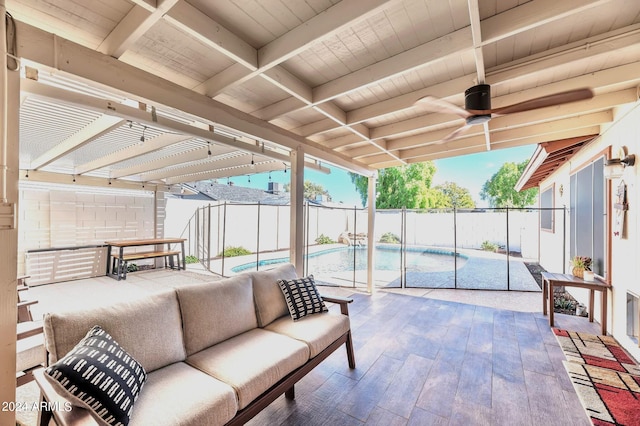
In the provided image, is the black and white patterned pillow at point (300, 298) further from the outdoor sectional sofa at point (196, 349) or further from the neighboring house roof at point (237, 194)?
the neighboring house roof at point (237, 194)

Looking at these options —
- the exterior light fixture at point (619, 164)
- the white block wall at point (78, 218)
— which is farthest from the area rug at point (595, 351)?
the white block wall at point (78, 218)

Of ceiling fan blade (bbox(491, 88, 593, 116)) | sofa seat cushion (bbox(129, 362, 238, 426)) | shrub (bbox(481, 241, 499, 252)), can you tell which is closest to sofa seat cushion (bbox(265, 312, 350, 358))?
sofa seat cushion (bbox(129, 362, 238, 426))

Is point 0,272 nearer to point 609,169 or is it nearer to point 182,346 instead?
point 182,346

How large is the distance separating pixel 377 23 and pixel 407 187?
1524 centimetres

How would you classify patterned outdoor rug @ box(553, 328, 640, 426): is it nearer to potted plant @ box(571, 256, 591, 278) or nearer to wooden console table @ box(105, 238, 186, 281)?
potted plant @ box(571, 256, 591, 278)

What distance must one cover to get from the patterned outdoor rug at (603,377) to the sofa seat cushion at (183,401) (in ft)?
8.25

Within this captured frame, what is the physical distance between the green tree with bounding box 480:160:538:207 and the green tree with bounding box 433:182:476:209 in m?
1.41

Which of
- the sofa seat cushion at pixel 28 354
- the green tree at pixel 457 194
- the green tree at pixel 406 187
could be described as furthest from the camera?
the green tree at pixel 457 194

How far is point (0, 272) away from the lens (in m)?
1.44

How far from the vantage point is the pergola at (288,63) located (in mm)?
1580

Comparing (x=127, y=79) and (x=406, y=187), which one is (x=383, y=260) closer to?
(x=406, y=187)

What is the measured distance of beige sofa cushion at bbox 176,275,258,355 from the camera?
1.97 m

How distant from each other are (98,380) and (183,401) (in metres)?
0.40

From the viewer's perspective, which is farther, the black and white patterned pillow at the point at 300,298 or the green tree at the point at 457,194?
the green tree at the point at 457,194
